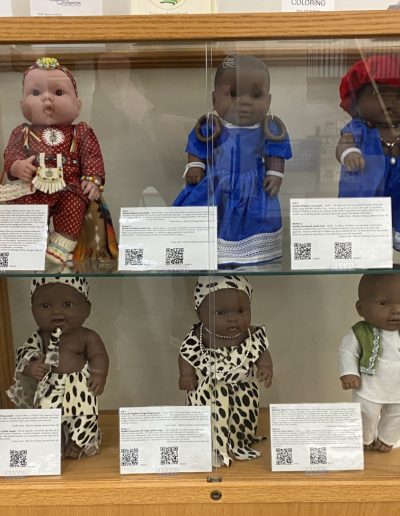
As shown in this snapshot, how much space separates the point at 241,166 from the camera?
0.91 metres

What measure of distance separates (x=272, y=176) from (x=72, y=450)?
0.55 meters

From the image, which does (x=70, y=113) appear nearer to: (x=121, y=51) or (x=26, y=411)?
(x=121, y=51)

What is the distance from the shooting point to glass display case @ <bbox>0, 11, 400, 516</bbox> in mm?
766

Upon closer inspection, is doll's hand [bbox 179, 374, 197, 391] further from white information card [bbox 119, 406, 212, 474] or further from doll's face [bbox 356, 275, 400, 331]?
doll's face [bbox 356, 275, 400, 331]

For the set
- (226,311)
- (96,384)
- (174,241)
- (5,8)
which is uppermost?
(5,8)

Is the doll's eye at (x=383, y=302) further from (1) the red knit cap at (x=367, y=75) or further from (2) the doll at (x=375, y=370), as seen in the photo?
(1) the red knit cap at (x=367, y=75)

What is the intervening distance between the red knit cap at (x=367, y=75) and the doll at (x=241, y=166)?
4.8 inches

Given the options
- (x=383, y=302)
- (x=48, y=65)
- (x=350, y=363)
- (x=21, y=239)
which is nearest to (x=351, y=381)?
(x=350, y=363)

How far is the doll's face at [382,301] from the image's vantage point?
892 mm

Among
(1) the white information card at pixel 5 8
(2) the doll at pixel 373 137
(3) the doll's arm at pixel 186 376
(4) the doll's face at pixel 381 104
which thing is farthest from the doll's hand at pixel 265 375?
(1) the white information card at pixel 5 8

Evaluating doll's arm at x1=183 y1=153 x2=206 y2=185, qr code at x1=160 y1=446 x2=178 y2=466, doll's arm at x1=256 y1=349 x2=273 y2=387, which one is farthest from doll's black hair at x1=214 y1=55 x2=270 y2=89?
qr code at x1=160 y1=446 x2=178 y2=466

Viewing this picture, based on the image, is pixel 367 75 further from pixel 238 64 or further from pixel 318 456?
pixel 318 456

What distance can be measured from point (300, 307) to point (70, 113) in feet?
1.68

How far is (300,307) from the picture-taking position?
1013mm
